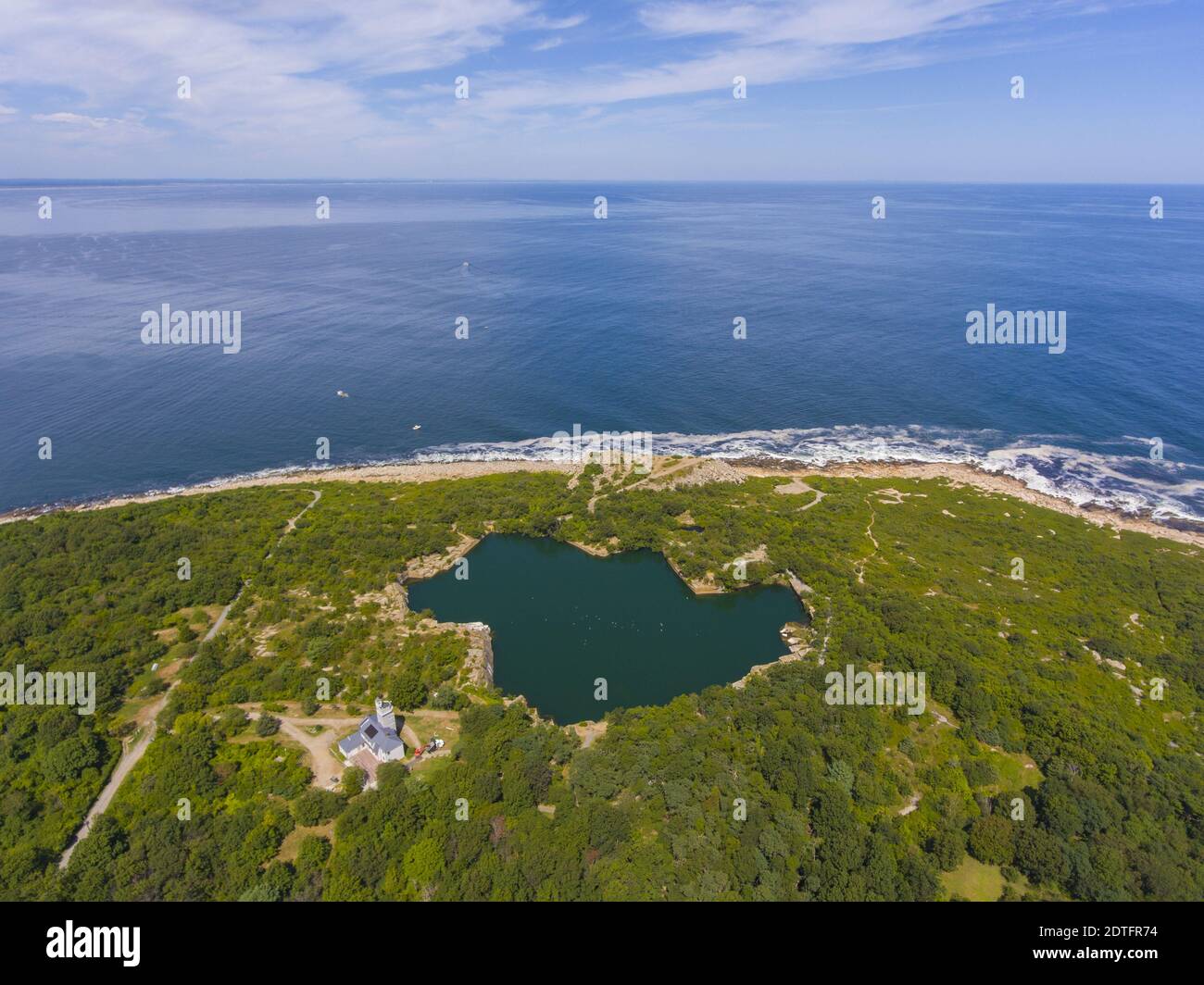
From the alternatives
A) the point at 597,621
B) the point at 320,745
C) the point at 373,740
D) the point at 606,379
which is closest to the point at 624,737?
the point at 597,621

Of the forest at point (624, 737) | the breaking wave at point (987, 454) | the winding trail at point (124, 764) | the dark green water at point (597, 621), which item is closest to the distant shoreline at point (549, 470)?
the breaking wave at point (987, 454)

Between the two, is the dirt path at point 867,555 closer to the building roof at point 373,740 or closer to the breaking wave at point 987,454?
the breaking wave at point 987,454

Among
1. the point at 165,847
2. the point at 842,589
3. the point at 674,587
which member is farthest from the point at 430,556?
the point at 842,589

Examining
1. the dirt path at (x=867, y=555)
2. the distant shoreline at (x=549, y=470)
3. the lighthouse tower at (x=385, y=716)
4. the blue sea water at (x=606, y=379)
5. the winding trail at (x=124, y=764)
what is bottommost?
the winding trail at (x=124, y=764)

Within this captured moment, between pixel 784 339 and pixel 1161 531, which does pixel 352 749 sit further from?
pixel 784 339

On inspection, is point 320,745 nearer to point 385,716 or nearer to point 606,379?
point 385,716

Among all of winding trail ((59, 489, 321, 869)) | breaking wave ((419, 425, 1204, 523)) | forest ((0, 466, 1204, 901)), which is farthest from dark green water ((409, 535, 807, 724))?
breaking wave ((419, 425, 1204, 523))

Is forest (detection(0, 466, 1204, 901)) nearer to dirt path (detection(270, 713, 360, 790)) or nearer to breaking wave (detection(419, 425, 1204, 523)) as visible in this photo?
dirt path (detection(270, 713, 360, 790))
